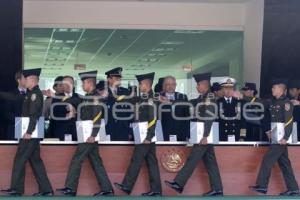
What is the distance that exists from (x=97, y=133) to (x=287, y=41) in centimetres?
515

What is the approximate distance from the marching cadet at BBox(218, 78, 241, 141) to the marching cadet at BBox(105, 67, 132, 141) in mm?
1513

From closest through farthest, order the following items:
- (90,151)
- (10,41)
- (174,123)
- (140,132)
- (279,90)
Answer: (90,151) → (140,132) → (279,90) → (174,123) → (10,41)

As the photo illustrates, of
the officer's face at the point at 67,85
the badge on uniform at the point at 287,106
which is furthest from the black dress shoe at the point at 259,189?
the officer's face at the point at 67,85

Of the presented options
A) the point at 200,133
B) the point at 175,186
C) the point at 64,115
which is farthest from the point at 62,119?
the point at 200,133

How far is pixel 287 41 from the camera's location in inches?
527

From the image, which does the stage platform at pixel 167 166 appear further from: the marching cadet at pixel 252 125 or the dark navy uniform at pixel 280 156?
the marching cadet at pixel 252 125

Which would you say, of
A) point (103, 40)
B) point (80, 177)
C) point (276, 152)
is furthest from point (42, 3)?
point (276, 152)

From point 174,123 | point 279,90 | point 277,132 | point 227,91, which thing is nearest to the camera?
point 277,132

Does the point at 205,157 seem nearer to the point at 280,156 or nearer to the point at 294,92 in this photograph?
the point at 280,156

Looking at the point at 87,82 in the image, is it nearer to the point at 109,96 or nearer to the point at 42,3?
the point at 109,96

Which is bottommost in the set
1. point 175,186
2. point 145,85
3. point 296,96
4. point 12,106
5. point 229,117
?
point 175,186

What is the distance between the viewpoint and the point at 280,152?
410 inches

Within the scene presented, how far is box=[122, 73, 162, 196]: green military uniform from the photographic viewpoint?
1012 cm

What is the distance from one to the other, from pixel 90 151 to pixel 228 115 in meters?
2.45
